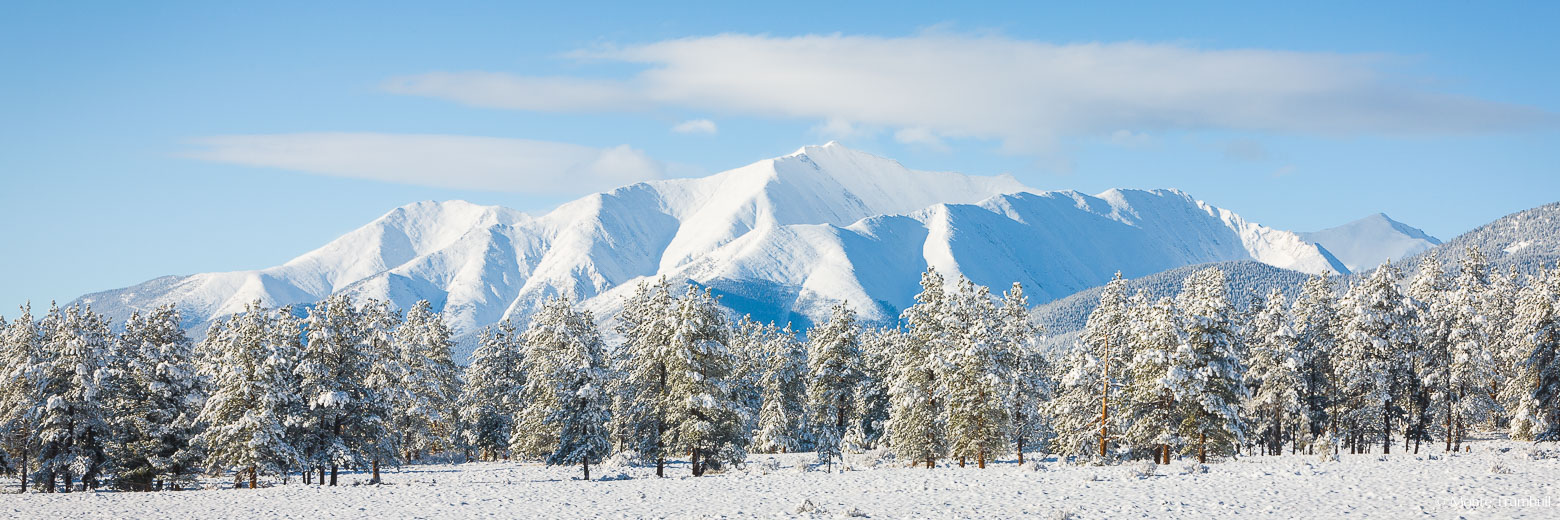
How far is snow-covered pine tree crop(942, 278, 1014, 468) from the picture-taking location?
1715 inches

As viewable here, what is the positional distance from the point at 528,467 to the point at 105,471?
22205 mm

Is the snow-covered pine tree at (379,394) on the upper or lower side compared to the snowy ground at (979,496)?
upper

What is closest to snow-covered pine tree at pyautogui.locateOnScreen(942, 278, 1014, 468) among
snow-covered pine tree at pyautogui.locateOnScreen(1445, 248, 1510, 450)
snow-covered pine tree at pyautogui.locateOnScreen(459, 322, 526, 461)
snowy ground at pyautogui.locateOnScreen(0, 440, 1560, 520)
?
snowy ground at pyautogui.locateOnScreen(0, 440, 1560, 520)

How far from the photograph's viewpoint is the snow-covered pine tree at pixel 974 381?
4356 centimetres

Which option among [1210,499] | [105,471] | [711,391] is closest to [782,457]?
[711,391]

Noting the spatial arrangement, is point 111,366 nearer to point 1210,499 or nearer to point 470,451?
point 470,451

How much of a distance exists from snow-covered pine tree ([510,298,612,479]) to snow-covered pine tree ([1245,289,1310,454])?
30.5m

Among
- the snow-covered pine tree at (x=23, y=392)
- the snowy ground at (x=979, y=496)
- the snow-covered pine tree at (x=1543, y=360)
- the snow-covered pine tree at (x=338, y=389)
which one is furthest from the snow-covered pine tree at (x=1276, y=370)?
the snow-covered pine tree at (x=23, y=392)

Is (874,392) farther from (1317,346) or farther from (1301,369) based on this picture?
(1317,346)

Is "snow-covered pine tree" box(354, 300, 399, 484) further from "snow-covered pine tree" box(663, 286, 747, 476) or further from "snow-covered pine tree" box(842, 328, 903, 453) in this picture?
"snow-covered pine tree" box(842, 328, 903, 453)

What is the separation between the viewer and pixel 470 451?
76500 mm

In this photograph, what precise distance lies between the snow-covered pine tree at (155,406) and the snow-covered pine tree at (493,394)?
23630 millimetres

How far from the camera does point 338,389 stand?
146 ft

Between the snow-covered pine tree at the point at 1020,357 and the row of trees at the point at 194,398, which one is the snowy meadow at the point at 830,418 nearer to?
the row of trees at the point at 194,398
